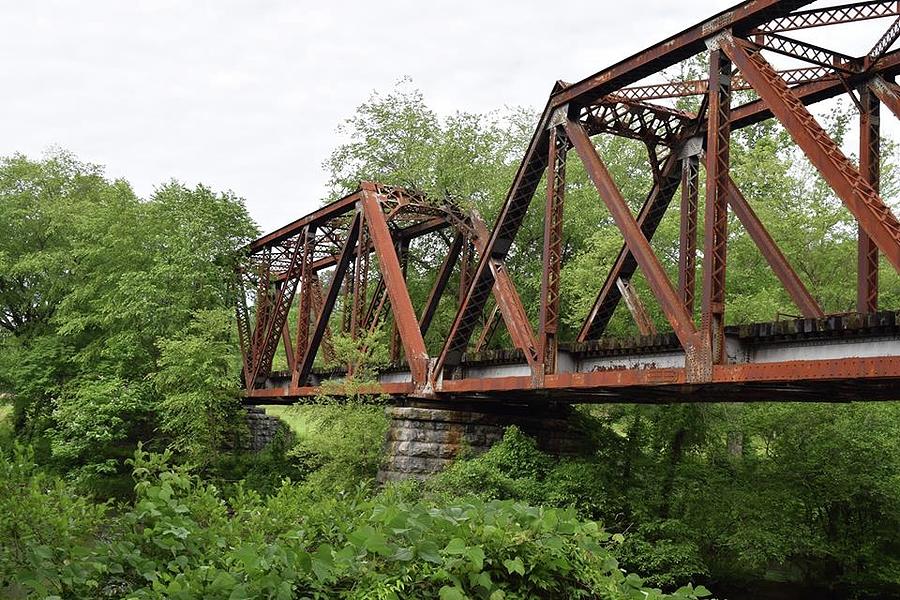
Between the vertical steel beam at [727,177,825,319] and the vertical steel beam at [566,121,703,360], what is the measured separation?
1648mm

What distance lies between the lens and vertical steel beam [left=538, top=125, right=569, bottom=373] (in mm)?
14984

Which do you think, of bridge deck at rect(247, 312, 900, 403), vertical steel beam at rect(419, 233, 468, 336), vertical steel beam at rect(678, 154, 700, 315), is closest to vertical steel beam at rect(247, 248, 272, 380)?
vertical steel beam at rect(419, 233, 468, 336)

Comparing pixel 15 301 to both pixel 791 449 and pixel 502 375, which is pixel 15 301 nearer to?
pixel 502 375

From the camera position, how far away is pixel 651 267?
12320mm

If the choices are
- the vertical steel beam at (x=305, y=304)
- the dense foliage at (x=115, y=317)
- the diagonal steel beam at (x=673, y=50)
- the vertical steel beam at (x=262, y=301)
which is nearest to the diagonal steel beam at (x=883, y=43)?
the diagonal steel beam at (x=673, y=50)

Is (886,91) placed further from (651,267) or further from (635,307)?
(635,307)

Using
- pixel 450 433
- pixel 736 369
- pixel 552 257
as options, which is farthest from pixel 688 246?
pixel 450 433

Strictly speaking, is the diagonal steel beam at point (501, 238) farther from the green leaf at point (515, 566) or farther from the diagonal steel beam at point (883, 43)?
the green leaf at point (515, 566)

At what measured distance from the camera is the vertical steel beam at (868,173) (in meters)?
12.9

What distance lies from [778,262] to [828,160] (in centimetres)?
396

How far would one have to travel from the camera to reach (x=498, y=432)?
19.1m

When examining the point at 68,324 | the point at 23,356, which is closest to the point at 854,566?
the point at 68,324

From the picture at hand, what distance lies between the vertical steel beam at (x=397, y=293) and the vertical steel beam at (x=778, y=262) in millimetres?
7825

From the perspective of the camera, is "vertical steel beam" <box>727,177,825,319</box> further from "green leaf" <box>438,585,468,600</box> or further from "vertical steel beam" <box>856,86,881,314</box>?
"green leaf" <box>438,585,468,600</box>
